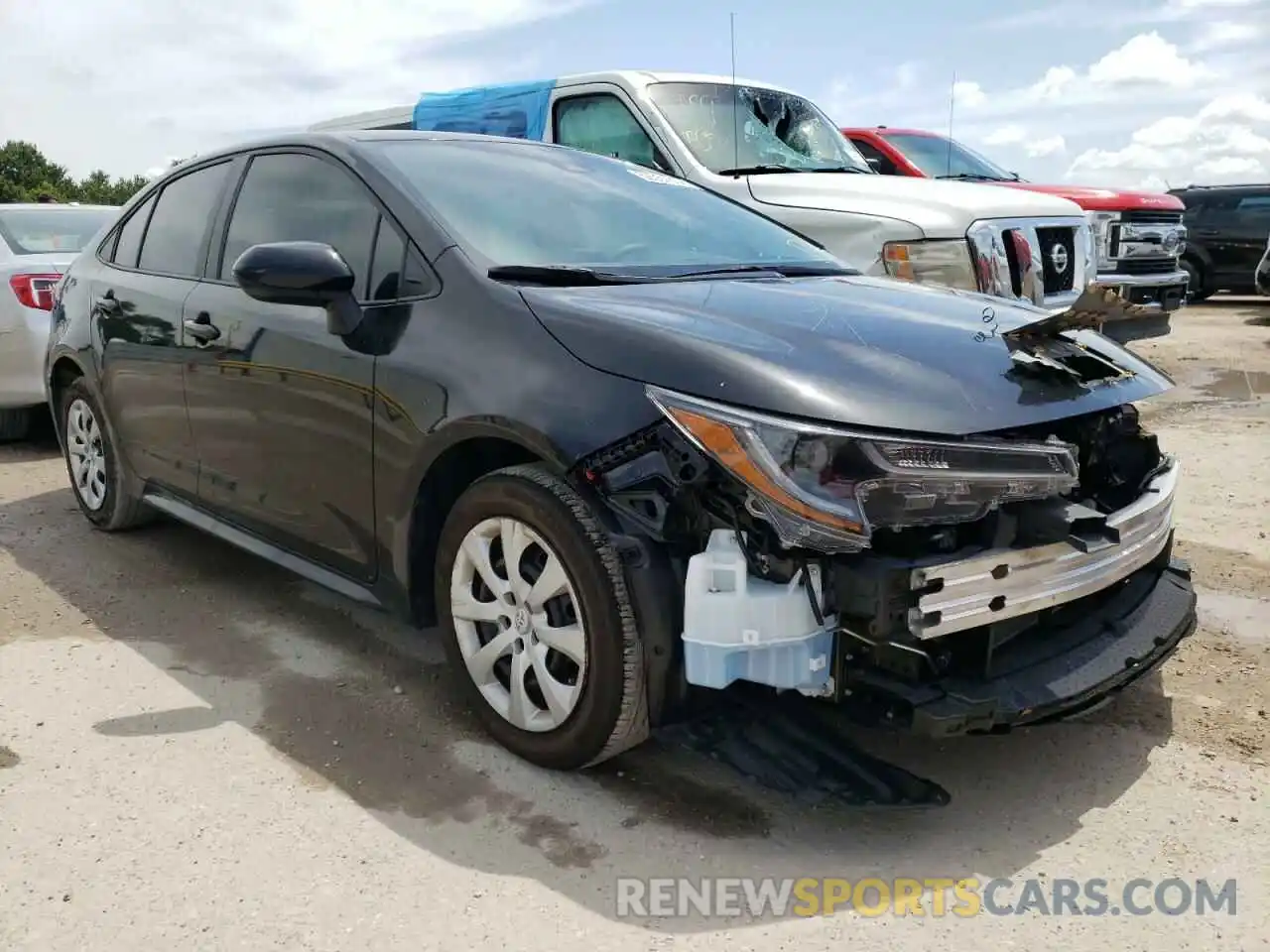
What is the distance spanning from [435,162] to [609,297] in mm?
967

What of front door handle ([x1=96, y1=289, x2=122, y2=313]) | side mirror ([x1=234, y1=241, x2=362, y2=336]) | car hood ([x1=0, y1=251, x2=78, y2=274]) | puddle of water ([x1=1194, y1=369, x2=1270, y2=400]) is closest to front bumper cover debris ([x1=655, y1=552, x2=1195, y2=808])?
side mirror ([x1=234, y1=241, x2=362, y2=336])

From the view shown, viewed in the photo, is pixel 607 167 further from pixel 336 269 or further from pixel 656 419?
pixel 656 419

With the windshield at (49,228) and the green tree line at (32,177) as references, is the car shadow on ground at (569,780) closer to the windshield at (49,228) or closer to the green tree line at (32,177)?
the windshield at (49,228)

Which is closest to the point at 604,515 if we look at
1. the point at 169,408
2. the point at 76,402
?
the point at 169,408

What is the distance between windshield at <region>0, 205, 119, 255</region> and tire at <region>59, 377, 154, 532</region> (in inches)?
94.0

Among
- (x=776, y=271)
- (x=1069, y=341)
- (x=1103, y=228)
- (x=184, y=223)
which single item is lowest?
(x=1069, y=341)

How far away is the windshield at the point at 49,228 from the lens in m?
7.28

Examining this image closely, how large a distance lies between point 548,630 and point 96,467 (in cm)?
A: 326

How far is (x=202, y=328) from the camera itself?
157 inches

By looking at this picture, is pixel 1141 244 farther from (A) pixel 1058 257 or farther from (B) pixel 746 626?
(B) pixel 746 626

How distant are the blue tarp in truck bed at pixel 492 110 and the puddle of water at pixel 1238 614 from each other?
521 centimetres

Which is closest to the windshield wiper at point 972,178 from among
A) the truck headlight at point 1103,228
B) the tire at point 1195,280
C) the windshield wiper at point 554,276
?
the truck headlight at point 1103,228

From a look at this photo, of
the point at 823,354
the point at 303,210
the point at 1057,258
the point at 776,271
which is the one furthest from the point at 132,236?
the point at 1057,258

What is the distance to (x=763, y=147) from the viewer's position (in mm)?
7031
